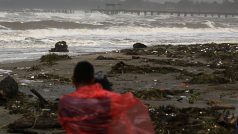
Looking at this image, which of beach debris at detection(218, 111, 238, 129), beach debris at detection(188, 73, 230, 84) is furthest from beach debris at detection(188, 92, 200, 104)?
beach debris at detection(218, 111, 238, 129)

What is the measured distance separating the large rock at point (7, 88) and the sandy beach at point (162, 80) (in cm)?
79

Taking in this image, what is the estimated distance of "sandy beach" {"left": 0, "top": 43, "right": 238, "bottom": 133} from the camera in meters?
10.6

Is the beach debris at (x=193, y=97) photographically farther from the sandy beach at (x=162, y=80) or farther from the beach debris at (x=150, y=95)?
the beach debris at (x=150, y=95)

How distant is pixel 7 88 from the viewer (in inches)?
420

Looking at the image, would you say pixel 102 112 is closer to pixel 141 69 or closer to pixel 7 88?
pixel 7 88

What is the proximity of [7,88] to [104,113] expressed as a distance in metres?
7.29

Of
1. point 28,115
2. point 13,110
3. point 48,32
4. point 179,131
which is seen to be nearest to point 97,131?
point 179,131

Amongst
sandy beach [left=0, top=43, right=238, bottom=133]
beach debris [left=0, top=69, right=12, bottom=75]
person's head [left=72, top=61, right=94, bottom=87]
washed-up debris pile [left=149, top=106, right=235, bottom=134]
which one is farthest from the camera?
beach debris [left=0, top=69, right=12, bottom=75]

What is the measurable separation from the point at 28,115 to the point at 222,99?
4358mm

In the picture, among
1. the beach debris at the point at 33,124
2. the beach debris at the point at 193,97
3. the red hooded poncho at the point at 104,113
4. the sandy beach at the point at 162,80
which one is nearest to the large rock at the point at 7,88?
the sandy beach at the point at 162,80

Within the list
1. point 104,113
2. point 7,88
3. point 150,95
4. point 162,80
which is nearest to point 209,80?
point 162,80

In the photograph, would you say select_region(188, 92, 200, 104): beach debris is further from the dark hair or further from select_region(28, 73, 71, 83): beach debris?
the dark hair

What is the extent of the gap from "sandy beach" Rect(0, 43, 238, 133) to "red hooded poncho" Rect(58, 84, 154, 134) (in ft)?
12.3

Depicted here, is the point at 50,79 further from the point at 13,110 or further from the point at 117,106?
the point at 117,106
